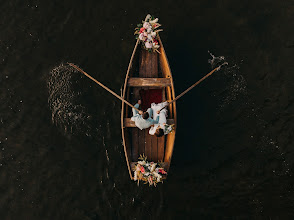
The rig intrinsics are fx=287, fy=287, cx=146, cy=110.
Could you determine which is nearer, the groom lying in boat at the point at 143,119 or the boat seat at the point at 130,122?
the groom lying in boat at the point at 143,119

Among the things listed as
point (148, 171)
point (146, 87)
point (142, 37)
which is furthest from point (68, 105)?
point (148, 171)

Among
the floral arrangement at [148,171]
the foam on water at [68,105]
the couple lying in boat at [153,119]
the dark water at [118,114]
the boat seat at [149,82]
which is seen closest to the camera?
the couple lying in boat at [153,119]

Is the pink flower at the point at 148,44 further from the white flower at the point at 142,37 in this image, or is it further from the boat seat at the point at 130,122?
the boat seat at the point at 130,122

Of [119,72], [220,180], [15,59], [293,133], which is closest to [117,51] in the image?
[119,72]

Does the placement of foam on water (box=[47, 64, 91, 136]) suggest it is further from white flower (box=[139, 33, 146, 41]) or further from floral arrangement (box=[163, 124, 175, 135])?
floral arrangement (box=[163, 124, 175, 135])

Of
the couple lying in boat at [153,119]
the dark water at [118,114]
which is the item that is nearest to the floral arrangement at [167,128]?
the couple lying in boat at [153,119]

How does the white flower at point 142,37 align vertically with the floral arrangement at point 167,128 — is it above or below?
above

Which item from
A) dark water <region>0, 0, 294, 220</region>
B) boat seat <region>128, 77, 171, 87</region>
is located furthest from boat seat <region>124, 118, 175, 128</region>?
dark water <region>0, 0, 294, 220</region>

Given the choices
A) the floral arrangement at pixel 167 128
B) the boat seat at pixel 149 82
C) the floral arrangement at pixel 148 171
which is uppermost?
the boat seat at pixel 149 82
